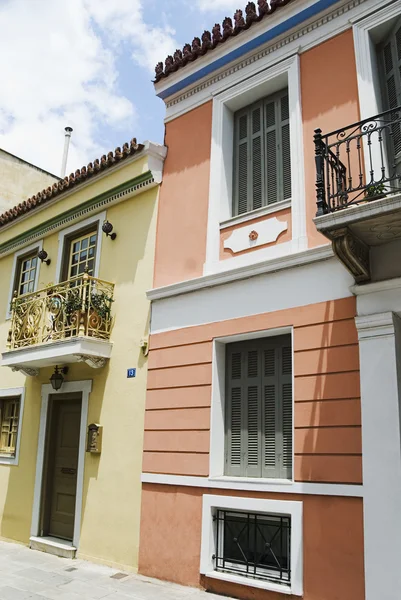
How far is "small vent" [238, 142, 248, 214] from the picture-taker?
24.8ft

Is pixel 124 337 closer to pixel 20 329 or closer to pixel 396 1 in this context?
pixel 20 329

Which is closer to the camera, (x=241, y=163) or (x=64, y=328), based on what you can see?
(x=241, y=163)

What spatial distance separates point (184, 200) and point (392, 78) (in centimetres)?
329

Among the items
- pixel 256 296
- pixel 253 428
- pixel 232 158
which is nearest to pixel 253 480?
pixel 253 428

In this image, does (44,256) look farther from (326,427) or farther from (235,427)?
(326,427)

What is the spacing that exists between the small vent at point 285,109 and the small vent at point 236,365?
3.36 meters

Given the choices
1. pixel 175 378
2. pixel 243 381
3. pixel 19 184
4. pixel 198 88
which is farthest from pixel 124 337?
pixel 19 184

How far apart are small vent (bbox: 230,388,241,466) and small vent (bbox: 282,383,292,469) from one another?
2.21ft

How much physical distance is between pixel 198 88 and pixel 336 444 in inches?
231

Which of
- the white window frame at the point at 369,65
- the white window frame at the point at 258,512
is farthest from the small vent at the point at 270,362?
the white window frame at the point at 369,65

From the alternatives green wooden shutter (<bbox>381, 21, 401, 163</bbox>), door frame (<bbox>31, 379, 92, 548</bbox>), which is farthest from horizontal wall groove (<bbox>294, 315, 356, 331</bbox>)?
door frame (<bbox>31, 379, 92, 548</bbox>)

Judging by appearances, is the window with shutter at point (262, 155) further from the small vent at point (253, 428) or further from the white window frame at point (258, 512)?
the white window frame at point (258, 512)

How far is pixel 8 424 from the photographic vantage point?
10.7m

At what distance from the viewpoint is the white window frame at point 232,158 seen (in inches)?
263
